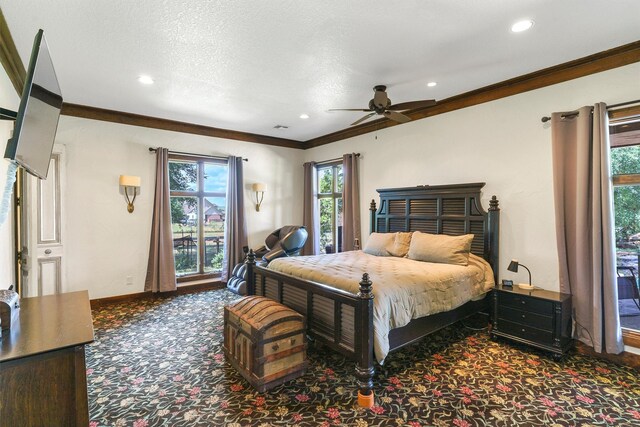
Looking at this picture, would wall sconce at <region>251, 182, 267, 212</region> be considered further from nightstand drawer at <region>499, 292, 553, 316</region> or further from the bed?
nightstand drawer at <region>499, 292, 553, 316</region>

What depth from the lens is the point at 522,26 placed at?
103 inches

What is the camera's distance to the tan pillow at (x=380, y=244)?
14.8 ft

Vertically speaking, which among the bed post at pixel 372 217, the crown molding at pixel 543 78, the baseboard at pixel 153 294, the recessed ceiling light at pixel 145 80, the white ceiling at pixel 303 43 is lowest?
the baseboard at pixel 153 294

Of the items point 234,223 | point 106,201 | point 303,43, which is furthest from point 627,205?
point 106,201

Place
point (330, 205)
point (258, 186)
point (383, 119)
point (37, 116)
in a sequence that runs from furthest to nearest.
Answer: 1. point (330, 205)
2. point (258, 186)
3. point (383, 119)
4. point (37, 116)

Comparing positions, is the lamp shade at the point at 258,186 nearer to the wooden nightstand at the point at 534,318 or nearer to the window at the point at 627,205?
the wooden nightstand at the point at 534,318

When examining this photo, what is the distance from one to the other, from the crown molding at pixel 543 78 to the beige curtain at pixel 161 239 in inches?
153

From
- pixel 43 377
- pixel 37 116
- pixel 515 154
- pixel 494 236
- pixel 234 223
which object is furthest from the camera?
pixel 234 223

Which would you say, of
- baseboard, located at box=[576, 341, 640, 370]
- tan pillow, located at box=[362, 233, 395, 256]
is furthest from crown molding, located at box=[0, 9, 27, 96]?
baseboard, located at box=[576, 341, 640, 370]

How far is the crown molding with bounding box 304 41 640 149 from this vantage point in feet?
9.77

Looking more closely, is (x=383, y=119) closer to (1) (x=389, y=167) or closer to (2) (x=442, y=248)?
(1) (x=389, y=167)

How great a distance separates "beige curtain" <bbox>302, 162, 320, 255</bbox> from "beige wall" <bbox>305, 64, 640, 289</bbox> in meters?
2.38

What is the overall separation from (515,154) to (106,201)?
5789 mm

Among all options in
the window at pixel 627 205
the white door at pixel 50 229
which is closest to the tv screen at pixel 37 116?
the white door at pixel 50 229
